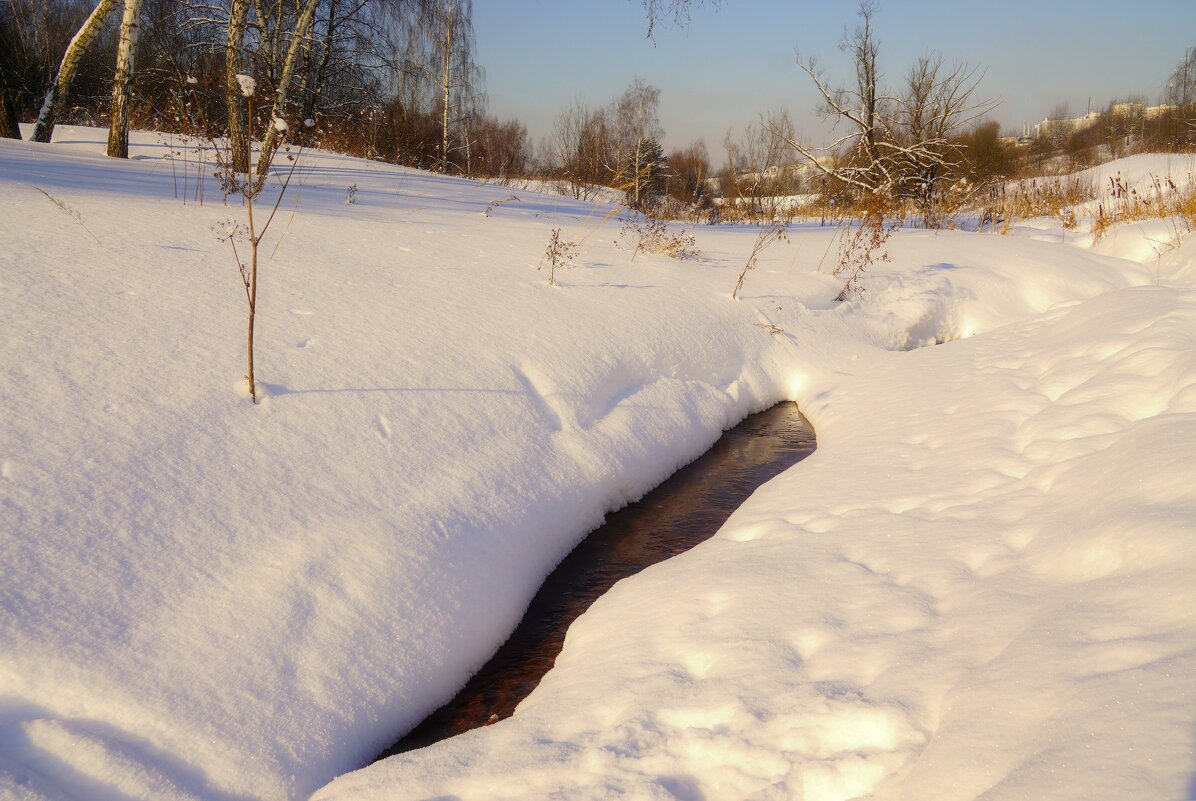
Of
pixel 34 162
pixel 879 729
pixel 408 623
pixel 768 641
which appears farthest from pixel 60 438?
pixel 34 162

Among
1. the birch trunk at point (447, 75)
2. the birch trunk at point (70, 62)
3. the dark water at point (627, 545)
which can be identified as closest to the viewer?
Answer: the dark water at point (627, 545)

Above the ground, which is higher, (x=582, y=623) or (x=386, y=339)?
(x=386, y=339)

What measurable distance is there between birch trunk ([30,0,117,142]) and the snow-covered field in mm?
2926

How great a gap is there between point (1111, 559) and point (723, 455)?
2378 millimetres

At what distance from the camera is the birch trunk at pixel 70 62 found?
20.2 feet

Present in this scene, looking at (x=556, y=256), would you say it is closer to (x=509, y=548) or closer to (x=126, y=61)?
(x=509, y=548)

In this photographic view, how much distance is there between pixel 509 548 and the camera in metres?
2.68

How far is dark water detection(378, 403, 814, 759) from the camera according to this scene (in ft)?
7.30

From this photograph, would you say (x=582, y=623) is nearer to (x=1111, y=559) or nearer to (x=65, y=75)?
(x=1111, y=559)

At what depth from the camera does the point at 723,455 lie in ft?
13.5

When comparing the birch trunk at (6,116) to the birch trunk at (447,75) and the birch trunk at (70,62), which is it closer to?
the birch trunk at (70,62)

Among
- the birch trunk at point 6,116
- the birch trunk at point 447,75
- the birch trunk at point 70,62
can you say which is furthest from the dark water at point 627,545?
the birch trunk at point 447,75

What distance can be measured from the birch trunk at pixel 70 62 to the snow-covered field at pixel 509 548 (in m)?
2.93

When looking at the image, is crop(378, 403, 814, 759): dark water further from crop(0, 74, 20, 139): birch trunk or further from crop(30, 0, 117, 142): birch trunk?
crop(0, 74, 20, 139): birch trunk
